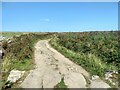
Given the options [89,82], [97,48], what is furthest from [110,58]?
[89,82]

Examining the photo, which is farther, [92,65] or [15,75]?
[92,65]

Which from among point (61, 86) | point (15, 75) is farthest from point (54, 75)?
point (61, 86)

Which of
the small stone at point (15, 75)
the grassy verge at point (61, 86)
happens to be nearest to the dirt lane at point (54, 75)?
the grassy verge at point (61, 86)

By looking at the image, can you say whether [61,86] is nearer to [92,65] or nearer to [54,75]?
[54,75]

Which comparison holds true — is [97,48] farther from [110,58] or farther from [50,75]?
[50,75]

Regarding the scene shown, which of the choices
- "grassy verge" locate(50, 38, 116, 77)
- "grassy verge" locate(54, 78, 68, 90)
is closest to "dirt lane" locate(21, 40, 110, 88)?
"grassy verge" locate(54, 78, 68, 90)

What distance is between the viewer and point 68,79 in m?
17.6

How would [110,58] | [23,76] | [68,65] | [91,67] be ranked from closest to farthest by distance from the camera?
[23,76] → [91,67] → [68,65] → [110,58]

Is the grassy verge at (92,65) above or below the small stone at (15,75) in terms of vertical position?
above

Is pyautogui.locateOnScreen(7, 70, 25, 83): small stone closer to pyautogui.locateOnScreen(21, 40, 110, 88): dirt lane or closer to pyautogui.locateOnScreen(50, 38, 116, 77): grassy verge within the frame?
pyautogui.locateOnScreen(21, 40, 110, 88): dirt lane

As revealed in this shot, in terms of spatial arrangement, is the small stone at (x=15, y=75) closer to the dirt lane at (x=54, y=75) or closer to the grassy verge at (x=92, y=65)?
the dirt lane at (x=54, y=75)

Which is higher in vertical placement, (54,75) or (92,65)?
(92,65)

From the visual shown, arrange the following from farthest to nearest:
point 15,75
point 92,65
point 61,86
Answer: point 92,65 < point 15,75 < point 61,86

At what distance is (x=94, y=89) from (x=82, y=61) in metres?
7.33
